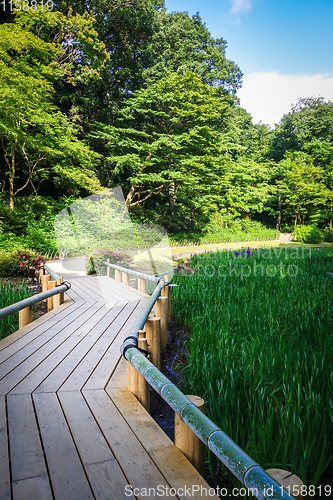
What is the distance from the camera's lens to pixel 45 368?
2188 millimetres

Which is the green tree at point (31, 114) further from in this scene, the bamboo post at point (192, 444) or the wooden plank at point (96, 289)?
the bamboo post at point (192, 444)

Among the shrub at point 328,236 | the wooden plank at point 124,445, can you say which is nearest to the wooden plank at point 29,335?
the wooden plank at point 124,445

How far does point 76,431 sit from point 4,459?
326mm

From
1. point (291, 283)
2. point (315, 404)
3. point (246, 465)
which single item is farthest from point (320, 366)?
point (291, 283)

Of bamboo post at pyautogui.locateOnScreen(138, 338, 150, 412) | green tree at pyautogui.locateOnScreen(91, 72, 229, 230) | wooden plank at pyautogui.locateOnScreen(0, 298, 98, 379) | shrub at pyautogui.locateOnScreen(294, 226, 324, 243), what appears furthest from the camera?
shrub at pyautogui.locateOnScreen(294, 226, 324, 243)

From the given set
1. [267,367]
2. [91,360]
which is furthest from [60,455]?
[267,367]

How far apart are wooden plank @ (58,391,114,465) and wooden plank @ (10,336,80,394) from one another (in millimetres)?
261

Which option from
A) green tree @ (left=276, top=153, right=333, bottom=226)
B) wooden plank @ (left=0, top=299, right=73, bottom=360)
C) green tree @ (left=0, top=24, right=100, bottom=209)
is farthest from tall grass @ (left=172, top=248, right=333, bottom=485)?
green tree @ (left=276, top=153, right=333, bottom=226)

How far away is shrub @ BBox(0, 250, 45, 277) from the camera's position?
7.18 m

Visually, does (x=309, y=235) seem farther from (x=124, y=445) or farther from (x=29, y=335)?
(x=124, y=445)

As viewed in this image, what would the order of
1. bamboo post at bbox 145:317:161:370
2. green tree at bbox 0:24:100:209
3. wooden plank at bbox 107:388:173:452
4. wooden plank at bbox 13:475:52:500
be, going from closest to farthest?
wooden plank at bbox 13:475:52:500, wooden plank at bbox 107:388:173:452, bamboo post at bbox 145:317:161:370, green tree at bbox 0:24:100:209

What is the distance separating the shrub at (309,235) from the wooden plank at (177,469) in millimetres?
22041

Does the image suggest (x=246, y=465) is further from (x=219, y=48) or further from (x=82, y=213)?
(x=219, y=48)

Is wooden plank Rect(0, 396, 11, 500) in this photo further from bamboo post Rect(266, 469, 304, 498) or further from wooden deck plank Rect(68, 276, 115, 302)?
wooden deck plank Rect(68, 276, 115, 302)
